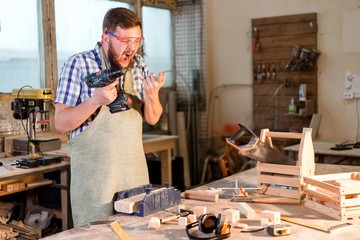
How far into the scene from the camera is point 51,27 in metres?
4.50

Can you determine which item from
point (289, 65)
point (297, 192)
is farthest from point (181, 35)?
point (297, 192)

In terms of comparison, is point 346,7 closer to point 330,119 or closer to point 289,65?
point 289,65

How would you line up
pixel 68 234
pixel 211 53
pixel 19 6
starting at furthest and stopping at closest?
pixel 211 53 < pixel 19 6 < pixel 68 234

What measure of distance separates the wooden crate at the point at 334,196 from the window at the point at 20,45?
2.93 m

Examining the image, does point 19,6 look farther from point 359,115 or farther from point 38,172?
point 359,115

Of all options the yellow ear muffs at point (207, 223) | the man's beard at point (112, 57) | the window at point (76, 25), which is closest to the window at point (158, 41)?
the window at point (76, 25)

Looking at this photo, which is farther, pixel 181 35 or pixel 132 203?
pixel 181 35

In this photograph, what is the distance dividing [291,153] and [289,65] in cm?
116

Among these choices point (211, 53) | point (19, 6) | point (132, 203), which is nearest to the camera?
point (132, 203)

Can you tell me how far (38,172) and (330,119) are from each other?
10.2 ft

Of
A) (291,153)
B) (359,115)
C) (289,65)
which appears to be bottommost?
(291,153)

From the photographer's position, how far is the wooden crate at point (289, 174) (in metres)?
2.34

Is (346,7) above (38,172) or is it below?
above

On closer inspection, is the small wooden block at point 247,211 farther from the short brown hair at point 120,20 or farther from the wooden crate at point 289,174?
the short brown hair at point 120,20
